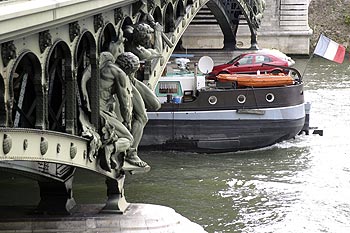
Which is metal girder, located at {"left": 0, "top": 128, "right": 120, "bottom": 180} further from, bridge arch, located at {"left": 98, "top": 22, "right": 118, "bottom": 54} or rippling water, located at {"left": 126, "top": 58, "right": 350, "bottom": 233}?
rippling water, located at {"left": 126, "top": 58, "right": 350, "bottom": 233}

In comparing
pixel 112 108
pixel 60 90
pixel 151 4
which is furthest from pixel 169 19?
pixel 60 90

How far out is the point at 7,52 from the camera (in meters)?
11.1

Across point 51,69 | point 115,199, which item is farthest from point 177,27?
point 51,69

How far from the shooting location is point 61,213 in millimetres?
16266

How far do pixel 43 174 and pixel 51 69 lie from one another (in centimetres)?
196

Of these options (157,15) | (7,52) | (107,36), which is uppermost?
(7,52)

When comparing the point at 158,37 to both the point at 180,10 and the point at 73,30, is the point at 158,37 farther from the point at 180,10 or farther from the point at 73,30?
the point at 73,30

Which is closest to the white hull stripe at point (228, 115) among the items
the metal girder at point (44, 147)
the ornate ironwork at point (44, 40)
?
the metal girder at point (44, 147)

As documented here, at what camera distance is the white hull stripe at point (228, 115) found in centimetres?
2769

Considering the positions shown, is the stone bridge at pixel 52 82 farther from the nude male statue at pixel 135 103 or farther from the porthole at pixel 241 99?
the porthole at pixel 241 99

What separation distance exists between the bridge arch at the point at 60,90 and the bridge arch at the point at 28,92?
0.43 m

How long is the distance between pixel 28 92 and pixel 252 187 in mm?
10407

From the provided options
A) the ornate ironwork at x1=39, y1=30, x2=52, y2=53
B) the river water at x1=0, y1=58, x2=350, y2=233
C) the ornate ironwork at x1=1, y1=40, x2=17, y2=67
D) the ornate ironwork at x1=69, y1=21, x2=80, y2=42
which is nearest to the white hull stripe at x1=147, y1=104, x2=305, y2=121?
the river water at x1=0, y1=58, x2=350, y2=233

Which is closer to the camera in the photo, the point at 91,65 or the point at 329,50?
the point at 91,65
